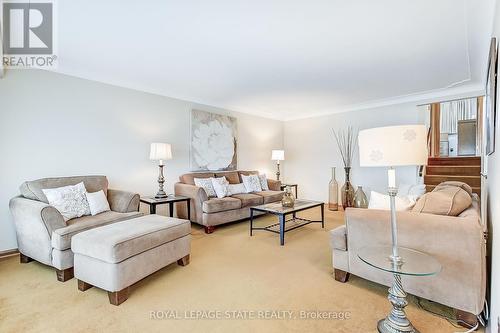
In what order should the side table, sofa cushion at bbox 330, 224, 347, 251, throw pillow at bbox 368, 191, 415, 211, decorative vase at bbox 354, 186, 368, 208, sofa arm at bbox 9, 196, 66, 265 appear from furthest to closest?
decorative vase at bbox 354, 186, 368, 208 < the side table < sofa arm at bbox 9, 196, 66, 265 < sofa cushion at bbox 330, 224, 347, 251 < throw pillow at bbox 368, 191, 415, 211

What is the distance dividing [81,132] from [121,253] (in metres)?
2.22

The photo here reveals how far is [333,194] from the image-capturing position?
212 inches

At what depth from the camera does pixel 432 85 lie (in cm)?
397

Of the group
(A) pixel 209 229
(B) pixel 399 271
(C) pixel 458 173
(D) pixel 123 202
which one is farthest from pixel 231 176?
(C) pixel 458 173

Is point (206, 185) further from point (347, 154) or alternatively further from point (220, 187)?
point (347, 154)

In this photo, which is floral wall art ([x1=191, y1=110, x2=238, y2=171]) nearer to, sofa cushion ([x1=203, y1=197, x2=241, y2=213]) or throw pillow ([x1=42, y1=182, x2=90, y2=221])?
sofa cushion ([x1=203, y1=197, x2=241, y2=213])

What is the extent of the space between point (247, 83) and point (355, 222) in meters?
2.64

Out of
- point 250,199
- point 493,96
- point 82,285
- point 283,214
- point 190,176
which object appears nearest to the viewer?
point 493,96

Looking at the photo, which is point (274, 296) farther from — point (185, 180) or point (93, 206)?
point (185, 180)

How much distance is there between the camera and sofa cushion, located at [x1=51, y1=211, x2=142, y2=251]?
2154 mm

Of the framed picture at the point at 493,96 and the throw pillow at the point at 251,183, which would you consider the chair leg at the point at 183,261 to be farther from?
the framed picture at the point at 493,96

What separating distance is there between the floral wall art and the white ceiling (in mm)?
659

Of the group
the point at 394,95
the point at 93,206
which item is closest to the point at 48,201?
the point at 93,206

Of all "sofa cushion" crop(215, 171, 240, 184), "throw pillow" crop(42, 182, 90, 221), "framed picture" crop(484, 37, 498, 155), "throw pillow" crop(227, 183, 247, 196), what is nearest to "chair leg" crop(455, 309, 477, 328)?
"framed picture" crop(484, 37, 498, 155)
